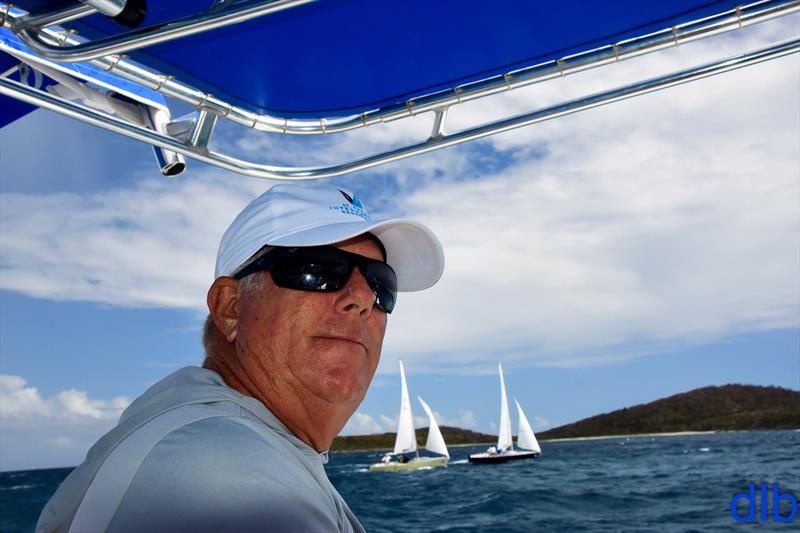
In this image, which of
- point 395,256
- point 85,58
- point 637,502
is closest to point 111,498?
point 395,256

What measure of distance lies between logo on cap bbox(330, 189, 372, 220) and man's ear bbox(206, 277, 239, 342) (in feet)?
0.77

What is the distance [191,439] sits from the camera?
864 mm

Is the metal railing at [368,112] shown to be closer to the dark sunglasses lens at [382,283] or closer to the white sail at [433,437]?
the dark sunglasses lens at [382,283]

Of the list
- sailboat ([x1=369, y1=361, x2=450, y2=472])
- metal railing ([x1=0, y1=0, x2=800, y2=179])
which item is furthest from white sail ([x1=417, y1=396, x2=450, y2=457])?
metal railing ([x1=0, y1=0, x2=800, y2=179])

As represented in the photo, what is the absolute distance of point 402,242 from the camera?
1.65 meters

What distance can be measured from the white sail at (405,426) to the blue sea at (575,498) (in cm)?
226

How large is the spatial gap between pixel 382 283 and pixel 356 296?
12 centimetres

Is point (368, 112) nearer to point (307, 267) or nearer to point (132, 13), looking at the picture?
point (132, 13)

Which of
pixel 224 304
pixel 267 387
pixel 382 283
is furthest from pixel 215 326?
pixel 382 283

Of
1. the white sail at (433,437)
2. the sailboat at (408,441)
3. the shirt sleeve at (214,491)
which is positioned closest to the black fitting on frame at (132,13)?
the shirt sleeve at (214,491)

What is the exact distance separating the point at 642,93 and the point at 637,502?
100 ft

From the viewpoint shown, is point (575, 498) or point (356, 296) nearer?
point (356, 296)

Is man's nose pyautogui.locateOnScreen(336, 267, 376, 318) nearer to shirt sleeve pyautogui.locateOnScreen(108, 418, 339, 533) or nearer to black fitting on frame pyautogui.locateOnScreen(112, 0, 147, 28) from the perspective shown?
shirt sleeve pyautogui.locateOnScreen(108, 418, 339, 533)

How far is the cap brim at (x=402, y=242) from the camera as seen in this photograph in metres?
1.34
